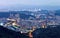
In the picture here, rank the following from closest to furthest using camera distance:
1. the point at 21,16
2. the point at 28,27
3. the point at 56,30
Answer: the point at 56,30 < the point at 28,27 < the point at 21,16

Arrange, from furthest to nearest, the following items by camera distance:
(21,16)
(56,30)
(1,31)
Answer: (21,16), (56,30), (1,31)

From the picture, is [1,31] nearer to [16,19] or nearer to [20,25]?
[20,25]

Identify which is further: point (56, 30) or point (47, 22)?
point (47, 22)

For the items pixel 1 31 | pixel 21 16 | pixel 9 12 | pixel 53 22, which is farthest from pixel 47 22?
pixel 1 31

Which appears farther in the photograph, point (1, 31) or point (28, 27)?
point (28, 27)

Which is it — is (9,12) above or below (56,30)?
above

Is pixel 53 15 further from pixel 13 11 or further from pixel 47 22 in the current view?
pixel 13 11

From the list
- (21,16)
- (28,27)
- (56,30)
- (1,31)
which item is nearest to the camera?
(1,31)

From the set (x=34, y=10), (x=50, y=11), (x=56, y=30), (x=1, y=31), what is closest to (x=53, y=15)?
(x=50, y=11)

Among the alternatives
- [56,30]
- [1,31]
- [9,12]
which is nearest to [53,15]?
[56,30]

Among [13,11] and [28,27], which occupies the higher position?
[13,11]
